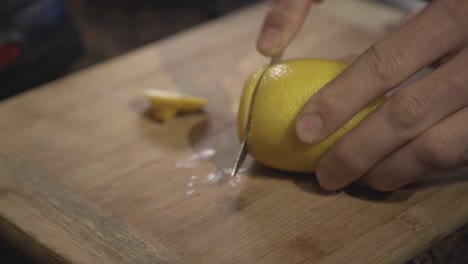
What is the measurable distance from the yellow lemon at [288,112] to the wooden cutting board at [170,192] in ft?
0.25

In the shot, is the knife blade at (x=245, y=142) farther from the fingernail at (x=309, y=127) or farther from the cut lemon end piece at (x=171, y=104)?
the cut lemon end piece at (x=171, y=104)

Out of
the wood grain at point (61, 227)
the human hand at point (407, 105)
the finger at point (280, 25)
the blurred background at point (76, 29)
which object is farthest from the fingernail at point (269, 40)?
the blurred background at point (76, 29)

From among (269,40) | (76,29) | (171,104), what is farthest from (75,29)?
(269,40)

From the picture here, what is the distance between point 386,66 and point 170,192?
492mm

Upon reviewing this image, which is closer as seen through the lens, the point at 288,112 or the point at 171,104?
the point at 288,112

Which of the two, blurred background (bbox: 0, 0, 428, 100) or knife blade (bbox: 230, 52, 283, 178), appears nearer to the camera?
knife blade (bbox: 230, 52, 283, 178)

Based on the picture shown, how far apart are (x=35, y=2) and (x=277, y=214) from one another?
94cm

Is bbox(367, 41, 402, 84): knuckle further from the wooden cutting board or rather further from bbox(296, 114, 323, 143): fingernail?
the wooden cutting board

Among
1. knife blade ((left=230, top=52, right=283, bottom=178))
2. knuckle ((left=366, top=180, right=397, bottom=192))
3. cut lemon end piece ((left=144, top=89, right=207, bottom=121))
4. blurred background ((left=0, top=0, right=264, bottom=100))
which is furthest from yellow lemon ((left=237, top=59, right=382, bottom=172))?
blurred background ((left=0, top=0, right=264, bottom=100))

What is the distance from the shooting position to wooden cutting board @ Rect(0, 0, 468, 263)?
3.87 feet

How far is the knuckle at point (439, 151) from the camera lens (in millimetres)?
1197

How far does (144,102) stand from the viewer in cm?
169

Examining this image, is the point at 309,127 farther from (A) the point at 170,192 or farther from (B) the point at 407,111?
(A) the point at 170,192

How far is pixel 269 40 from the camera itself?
55.0 inches
